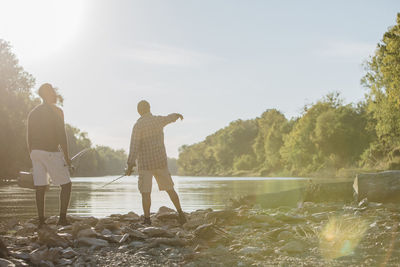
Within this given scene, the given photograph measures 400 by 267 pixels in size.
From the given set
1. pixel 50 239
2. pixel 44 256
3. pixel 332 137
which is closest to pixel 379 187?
pixel 50 239

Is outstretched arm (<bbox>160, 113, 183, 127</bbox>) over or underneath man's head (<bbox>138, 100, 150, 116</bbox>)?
underneath

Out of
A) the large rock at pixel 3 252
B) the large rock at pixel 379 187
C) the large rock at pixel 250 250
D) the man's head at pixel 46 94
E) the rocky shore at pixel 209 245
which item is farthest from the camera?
the large rock at pixel 379 187

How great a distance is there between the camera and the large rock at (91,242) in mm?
6561

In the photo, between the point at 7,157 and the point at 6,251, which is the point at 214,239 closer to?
the point at 6,251

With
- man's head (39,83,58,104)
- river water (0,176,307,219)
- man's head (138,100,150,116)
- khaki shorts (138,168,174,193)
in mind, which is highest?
man's head (39,83,58,104)

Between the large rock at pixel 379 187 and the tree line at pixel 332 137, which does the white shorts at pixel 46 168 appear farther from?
the tree line at pixel 332 137

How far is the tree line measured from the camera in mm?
38719

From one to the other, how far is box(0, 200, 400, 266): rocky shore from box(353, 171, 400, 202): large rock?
4.35 metres

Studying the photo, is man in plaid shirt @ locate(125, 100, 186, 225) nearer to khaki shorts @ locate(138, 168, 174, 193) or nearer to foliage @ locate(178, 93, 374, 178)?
khaki shorts @ locate(138, 168, 174, 193)

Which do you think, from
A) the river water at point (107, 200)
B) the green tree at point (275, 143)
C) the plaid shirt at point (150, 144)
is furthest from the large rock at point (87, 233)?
the green tree at point (275, 143)

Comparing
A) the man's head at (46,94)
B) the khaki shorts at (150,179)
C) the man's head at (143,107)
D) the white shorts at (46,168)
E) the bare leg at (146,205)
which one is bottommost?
the bare leg at (146,205)

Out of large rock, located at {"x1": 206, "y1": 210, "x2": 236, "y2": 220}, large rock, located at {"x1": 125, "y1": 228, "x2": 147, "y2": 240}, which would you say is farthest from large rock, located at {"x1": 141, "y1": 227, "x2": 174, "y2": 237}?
large rock, located at {"x1": 206, "y1": 210, "x2": 236, "y2": 220}

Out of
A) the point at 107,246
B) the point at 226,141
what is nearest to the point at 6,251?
the point at 107,246

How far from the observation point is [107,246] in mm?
6605
